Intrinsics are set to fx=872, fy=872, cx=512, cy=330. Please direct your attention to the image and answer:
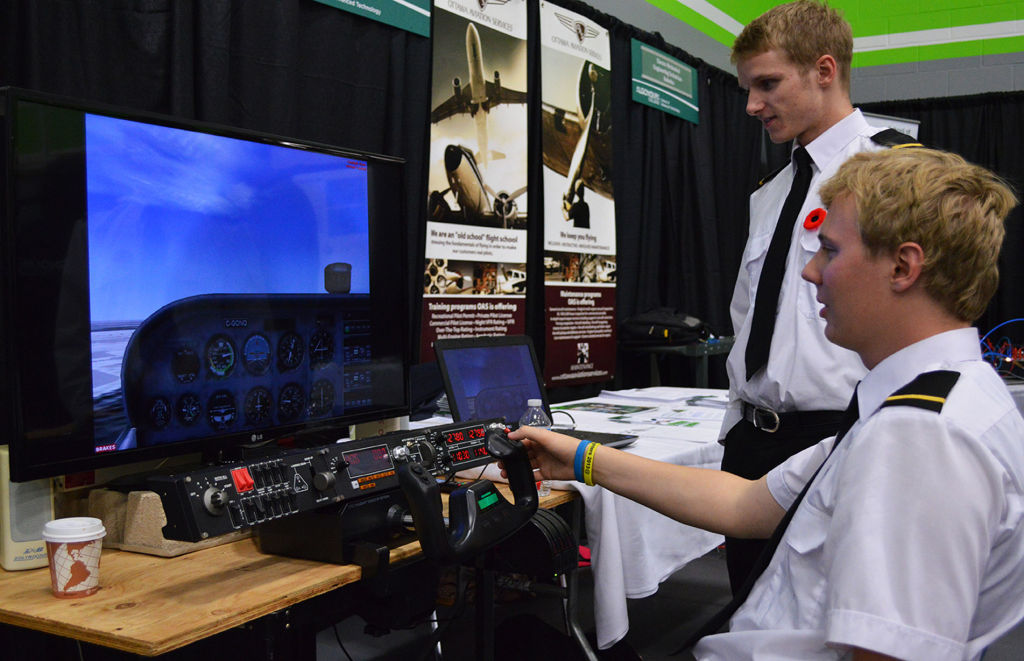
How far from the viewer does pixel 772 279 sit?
6.61 ft

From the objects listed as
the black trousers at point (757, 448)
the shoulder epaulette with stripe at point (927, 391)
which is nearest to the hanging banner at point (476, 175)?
the black trousers at point (757, 448)

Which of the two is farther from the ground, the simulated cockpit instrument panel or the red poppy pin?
the red poppy pin

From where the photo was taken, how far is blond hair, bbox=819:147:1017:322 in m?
0.96

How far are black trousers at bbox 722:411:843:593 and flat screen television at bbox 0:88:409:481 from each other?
0.82 m

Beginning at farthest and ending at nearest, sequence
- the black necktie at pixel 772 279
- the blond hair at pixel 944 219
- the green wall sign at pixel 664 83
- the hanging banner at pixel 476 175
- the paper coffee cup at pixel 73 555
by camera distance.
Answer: the green wall sign at pixel 664 83, the hanging banner at pixel 476 175, the black necktie at pixel 772 279, the paper coffee cup at pixel 73 555, the blond hair at pixel 944 219

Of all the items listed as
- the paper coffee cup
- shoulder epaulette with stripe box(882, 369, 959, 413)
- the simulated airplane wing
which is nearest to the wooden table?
the paper coffee cup

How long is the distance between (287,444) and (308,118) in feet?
5.00

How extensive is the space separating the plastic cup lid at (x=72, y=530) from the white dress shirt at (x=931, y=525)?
0.97 m

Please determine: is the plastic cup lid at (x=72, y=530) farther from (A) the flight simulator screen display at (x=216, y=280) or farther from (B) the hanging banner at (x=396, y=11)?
(B) the hanging banner at (x=396, y=11)

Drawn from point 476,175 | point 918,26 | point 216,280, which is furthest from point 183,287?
point 918,26

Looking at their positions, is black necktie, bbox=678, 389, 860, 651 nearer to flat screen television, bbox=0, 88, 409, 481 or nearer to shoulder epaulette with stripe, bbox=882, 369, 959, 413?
shoulder epaulette with stripe, bbox=882, 369, 959, 413

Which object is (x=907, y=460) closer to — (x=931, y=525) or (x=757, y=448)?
(x=931, y=525)

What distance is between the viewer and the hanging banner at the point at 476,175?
340 centimetres

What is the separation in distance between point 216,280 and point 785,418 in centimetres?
125
